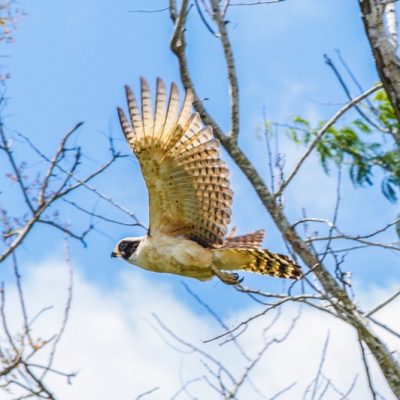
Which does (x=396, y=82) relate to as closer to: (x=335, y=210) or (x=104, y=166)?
(x=335, y=210)

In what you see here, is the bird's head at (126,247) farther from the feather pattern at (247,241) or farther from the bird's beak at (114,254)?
the feather pattern at (247,241)

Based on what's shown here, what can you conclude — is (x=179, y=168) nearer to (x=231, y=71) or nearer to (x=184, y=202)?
(x=184, y=202)

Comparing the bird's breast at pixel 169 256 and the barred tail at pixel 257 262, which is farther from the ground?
the bird's breast at pixel 169 256

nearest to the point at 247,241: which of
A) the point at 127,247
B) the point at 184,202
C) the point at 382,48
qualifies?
the point at 184,202

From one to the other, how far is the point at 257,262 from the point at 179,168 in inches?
30.7

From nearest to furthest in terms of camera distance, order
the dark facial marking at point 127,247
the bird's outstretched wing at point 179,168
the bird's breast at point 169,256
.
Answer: the bird's outstretched wing at point 179,168 < the bird's breast at point 169,256 < the dark facial marking at point 127,247

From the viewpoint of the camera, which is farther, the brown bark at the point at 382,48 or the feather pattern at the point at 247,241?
the feather pattern at the point at 247,241

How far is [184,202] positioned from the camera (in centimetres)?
630

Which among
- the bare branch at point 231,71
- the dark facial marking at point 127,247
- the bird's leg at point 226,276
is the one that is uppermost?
the bare branch at point 231,71

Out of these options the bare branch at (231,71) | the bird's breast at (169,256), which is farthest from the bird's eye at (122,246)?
the bare branch at (231,71)

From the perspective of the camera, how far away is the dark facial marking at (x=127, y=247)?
638 centimetres

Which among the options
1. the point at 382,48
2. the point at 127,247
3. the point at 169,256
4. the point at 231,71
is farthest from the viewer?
the point at 231,71

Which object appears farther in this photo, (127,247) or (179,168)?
(127,247)

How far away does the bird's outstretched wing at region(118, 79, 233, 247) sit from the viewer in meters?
5.95
